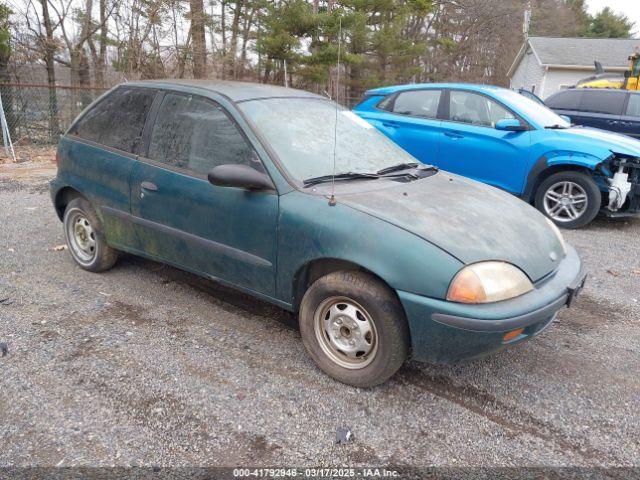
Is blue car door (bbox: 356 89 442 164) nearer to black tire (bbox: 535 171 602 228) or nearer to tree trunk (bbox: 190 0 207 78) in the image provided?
black tire (bbox: 535 171 602 228)

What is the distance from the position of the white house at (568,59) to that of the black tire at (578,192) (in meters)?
20.9

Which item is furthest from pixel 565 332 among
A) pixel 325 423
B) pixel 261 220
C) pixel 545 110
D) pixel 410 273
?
pixel 545 110

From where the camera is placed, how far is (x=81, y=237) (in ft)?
14.4

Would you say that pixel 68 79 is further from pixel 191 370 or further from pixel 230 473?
pixel 230 473

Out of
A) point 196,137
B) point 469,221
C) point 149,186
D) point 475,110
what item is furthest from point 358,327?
point 475,110

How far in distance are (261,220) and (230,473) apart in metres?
1.40

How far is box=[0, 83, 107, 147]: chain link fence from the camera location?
37.1 ft

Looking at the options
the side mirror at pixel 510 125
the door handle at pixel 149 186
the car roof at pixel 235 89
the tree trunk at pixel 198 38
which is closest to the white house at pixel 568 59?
the tree trunk at pixel 198 38

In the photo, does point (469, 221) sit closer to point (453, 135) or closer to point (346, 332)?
point (346, 332)

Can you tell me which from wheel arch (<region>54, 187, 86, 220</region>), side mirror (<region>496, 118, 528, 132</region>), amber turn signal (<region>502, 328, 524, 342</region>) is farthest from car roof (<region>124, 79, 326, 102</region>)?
side mirror (<region>496, 118, 528, 132</region>)

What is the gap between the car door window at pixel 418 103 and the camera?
6.89 meters

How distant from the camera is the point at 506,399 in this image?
110 inches

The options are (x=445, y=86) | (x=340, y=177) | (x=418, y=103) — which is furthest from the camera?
(x=418, y=103)

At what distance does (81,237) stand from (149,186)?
49.8 inches
